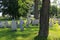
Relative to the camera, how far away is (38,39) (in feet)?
40.2

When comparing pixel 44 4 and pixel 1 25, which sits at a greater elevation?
pixel 44 4

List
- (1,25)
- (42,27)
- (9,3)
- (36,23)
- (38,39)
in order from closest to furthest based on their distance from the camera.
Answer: (38,39) < (42,27) < (1,25) < (36,23) < (9,3)

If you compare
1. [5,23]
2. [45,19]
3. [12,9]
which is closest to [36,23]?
[5,23]

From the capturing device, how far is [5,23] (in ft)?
67.9

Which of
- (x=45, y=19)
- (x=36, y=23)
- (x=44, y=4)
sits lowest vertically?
(x=36, y=23)

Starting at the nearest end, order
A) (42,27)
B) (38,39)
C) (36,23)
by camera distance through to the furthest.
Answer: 1. (38,39)
2. (42,27)
3. (36,23)

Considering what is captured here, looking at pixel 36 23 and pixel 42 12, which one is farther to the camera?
pixel 36 23

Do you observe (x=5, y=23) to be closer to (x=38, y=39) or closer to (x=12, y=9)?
(x=38, y=39)

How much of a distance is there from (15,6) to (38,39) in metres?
26.2

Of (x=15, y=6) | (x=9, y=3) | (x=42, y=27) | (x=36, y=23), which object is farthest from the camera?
(x=9, y=3)

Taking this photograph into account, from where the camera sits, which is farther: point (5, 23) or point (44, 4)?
point (5, 23)

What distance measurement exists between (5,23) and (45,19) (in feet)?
26.5

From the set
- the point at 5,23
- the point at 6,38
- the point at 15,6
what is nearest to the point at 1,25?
the point at 5,23

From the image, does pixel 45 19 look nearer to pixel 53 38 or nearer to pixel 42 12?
pixel 42 12
